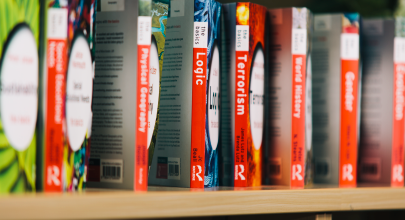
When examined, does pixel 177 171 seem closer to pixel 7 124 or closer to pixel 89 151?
pixel 89 151

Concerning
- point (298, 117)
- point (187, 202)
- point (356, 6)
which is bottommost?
point (187, 202)

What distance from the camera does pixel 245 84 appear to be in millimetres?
779

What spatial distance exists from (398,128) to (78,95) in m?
0.70

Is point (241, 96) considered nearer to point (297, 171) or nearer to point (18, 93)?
point (297, 171)

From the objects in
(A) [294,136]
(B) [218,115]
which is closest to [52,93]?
(B) [218,115]

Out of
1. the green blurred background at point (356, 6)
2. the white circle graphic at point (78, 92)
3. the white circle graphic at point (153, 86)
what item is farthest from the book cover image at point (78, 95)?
the green blurred background at point (356, 6)

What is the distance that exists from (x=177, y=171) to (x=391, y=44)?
1.93ft

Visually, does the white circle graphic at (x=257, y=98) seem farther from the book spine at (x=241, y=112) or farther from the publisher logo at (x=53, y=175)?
the publisher logo at (x=53, y=175)

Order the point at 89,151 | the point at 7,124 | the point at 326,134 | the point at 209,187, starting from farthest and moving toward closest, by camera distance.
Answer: the point at 326,134, the point at 209,187, the point at 89,151, the point at 7,124

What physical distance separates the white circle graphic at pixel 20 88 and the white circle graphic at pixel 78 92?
0.16 ft

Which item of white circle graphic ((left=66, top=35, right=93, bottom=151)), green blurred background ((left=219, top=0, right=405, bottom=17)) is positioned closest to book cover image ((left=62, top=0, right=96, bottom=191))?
white circle graphic ((left=66, top=35, right=93, bottom=151))

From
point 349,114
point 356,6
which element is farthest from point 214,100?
point 356,6

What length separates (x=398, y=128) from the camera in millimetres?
943

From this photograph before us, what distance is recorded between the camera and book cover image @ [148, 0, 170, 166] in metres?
0.72
